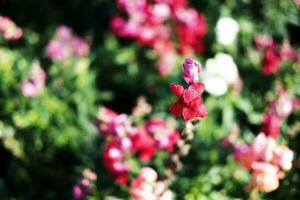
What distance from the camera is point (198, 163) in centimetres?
279

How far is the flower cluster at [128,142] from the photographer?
2514 millimetres

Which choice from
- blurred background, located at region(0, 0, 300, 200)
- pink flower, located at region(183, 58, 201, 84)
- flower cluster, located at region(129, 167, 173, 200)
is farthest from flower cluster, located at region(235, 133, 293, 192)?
pink flower, located at region(183, 58, 201, 84)

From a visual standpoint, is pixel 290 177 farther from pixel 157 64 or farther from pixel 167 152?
pixel 157 64

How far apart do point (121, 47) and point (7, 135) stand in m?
1.15

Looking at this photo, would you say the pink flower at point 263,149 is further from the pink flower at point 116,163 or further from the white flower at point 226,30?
the white flower at point 226,30

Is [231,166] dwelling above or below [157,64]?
below

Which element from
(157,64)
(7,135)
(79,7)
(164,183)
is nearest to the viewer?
(164,183)

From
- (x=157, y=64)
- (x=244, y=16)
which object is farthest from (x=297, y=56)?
(x=157, y=64)

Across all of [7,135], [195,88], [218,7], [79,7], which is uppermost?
[79,7]

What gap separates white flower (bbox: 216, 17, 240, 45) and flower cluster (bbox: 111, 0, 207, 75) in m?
0.16

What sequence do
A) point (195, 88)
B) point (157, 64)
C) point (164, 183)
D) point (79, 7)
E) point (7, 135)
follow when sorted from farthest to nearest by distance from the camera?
point (79, 7), point (157, 64), point (7, 135), point (164, 183), point (195, 88)

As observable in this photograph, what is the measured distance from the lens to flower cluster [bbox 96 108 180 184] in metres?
2.51

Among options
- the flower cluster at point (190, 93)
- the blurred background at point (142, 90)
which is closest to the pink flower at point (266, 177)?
the blurred background at point (142, 90)

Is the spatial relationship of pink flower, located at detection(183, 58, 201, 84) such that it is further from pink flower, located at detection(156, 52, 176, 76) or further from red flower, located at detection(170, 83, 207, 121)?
pink flower, located at detection(156, 52, 176, 76)
